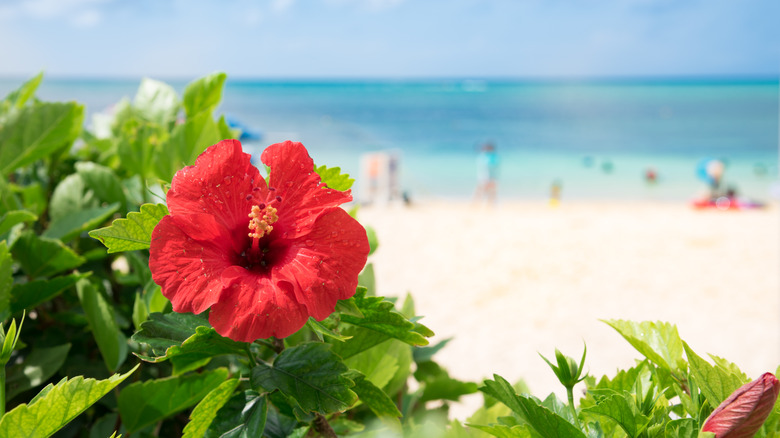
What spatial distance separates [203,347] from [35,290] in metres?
0.43

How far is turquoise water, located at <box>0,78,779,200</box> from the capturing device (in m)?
21.5

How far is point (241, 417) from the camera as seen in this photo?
678mm

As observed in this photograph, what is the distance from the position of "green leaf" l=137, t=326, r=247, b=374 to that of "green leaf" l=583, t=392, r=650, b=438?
398mm

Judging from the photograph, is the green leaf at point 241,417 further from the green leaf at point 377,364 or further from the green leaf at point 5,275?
the green leaf at point 5,275

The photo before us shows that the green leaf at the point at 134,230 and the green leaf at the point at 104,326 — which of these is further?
the green leaf at the point at 104,326

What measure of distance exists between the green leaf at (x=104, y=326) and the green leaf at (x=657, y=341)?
0.70 m

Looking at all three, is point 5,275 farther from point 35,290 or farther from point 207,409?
point 207,409

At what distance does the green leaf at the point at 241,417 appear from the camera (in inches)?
25.8

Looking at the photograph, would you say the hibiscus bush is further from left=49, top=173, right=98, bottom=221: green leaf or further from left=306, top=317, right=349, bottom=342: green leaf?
left=49, top=173, right=98, bottom=221: green leaf

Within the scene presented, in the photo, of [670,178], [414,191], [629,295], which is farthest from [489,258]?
[670,178]

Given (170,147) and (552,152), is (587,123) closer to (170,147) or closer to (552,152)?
(552,152)

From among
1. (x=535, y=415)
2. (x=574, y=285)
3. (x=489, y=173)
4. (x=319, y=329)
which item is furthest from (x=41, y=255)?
(x=489, y=173)

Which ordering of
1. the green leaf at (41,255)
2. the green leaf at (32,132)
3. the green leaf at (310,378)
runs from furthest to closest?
the green leaf at (32,132) → the green leaf at (41,255) → the green leaf at (310,378)

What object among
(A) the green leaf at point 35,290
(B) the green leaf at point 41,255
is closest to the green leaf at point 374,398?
(A) the green leaf at point 35,290
